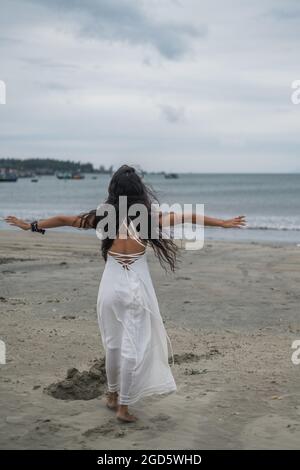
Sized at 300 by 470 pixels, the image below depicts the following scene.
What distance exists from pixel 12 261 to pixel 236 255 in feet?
20.9

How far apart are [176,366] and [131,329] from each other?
1.96 m

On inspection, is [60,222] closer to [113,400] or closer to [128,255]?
[128,255]

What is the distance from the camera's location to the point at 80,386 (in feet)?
21.7

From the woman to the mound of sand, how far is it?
2.29ft

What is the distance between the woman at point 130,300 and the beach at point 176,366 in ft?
1.25

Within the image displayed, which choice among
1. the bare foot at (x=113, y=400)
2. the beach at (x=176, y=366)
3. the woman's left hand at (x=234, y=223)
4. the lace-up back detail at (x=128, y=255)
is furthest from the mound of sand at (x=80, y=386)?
the woman's left hand at (x=234, y=223)

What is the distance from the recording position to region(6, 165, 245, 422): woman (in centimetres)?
564

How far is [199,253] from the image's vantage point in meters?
19.8

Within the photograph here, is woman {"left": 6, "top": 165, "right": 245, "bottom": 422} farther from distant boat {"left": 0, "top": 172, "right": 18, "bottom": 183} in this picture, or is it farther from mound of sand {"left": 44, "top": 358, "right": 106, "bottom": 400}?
distant boat {"left": 0, "top": 172, "right": 18, "bottom": 183}

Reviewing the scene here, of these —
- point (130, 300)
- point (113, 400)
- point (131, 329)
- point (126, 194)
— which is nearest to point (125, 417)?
point (113, 400)

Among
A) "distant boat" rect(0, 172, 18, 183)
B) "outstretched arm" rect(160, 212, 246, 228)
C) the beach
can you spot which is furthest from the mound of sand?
"distant boat" rect(0, 172, 18, 183)

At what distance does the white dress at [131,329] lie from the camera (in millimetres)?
5629

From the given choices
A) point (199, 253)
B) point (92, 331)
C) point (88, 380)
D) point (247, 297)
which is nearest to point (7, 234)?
point (199, 253)
